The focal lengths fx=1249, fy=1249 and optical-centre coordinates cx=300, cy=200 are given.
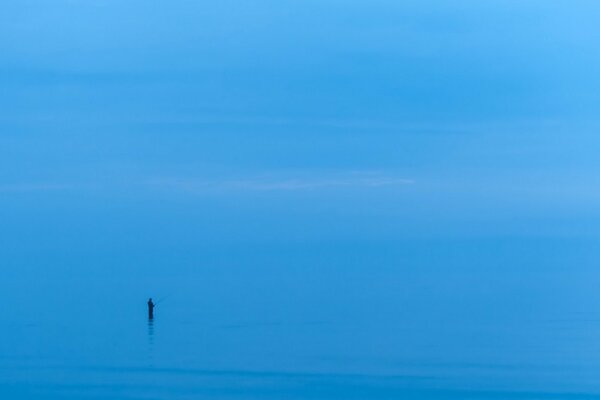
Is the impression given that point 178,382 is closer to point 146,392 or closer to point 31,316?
point 146,392

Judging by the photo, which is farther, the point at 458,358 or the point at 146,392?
the point at 458,358

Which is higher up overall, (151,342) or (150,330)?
(150,330)

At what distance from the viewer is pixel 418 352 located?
40.4 m

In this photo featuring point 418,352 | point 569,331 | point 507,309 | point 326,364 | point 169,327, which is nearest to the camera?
point 326,364

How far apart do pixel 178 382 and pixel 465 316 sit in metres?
33.1

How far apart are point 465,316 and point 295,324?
35.9ft

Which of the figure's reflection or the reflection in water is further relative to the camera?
the figure's reflection

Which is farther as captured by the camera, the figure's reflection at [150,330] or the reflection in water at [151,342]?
the figure's reflection at [150,330]

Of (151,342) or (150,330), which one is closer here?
(151,342)

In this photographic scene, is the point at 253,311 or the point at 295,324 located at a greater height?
the point at 253,311

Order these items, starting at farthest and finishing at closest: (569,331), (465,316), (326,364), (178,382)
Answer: (465,316) < (569,331) < (326,364) < (178,382)

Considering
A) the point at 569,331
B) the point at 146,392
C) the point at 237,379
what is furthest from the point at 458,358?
the point at 569,331

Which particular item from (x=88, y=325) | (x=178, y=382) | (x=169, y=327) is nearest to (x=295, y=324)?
(x=169, y=327)

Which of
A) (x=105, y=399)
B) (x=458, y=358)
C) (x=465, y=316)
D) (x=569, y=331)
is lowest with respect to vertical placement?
(x=105, y=399)
